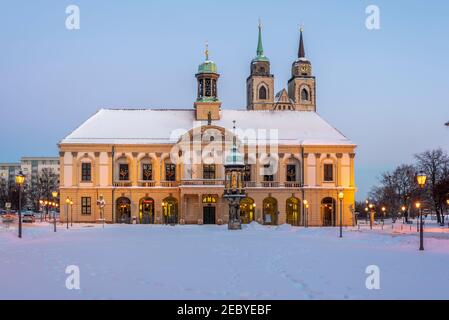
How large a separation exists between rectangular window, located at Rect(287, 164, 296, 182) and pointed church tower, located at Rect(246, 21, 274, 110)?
154ft

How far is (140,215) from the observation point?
247 ft

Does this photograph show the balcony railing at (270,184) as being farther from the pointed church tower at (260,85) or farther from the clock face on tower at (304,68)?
the clock face on tower at (304,68)

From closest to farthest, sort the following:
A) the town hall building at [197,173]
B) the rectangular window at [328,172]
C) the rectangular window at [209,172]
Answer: the town hall building at [197,173] → the rectangular window at [209,172] → the rectangular window at [328,172]

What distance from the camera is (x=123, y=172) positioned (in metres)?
75.9

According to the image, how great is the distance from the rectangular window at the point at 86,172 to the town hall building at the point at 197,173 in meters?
0.12

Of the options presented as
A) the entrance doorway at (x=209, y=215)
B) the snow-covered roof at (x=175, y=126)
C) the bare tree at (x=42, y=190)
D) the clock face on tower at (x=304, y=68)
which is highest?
the clock face on tower at (x=304, y=68)

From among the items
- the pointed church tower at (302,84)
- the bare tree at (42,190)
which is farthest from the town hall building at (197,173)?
the bare tree at (42,190)

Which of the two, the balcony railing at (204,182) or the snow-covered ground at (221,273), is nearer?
the snow-covered ground at (221,273)

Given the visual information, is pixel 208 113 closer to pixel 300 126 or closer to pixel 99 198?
pixel 300 126

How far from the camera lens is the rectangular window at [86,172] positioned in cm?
7519

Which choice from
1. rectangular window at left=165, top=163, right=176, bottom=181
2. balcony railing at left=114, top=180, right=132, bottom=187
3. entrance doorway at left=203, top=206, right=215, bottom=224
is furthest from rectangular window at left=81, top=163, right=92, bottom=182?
entrance doorway at left=203, top=206, right=215, bottom=224

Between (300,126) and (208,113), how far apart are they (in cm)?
1210

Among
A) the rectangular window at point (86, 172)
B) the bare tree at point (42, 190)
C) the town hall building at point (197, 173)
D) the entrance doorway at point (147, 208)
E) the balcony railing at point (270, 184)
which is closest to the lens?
the town hall building at point (197, 173)

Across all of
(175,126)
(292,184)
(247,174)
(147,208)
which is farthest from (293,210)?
(175,126)
